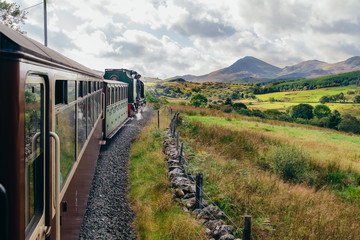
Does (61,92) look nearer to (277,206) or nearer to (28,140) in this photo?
(28,140)

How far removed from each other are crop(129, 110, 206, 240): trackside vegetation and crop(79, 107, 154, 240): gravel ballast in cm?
21

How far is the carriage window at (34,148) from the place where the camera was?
172 cm

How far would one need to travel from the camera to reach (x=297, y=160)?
445 inches

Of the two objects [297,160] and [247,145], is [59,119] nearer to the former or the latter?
[297,160]

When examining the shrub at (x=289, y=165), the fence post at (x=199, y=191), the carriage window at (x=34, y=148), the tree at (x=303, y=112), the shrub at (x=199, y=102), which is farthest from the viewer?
the tree at (x=303, y=112)

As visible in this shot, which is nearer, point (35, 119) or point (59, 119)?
point (35, 119)

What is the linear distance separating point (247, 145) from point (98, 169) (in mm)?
8790

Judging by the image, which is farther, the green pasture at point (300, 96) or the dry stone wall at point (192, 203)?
the green pasture at point (300, 96)

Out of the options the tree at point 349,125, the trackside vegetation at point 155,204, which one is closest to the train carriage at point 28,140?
the trackside vegetation at point 155,204

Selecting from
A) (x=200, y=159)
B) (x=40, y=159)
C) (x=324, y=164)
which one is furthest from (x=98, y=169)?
(x=324, y=164)

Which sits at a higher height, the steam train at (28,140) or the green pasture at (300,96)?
the green pasture at (300,96)

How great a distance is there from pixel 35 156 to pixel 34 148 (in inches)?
2.6

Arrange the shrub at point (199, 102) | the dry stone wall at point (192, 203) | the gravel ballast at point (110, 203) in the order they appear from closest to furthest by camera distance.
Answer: the dry stone wall at point (192, 203), the gravel ballast at point (110, 203), the shrub at point (199, 102)

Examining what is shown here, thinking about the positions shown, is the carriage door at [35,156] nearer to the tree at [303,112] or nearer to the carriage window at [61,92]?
the carriage window at [61,92]
